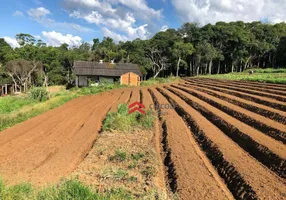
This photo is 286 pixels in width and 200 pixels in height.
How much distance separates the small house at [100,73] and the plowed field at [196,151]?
77.5 ft

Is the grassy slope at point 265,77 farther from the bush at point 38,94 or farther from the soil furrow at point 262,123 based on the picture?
the bush at point 38,94

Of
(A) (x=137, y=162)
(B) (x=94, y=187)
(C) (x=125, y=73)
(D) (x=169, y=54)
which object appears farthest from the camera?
(D) (x=169, y=54)

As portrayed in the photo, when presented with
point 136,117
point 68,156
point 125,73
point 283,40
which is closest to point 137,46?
point 125,73

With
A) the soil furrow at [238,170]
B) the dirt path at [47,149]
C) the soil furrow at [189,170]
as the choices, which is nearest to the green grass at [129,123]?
the dirt path at [47,149]

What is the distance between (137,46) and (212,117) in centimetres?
4242

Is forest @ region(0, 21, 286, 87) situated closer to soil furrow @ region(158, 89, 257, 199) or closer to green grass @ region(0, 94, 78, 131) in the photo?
green grass @ region(0, 94, 78, 131)

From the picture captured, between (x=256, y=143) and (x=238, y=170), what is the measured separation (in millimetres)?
1974

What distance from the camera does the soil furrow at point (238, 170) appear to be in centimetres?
506

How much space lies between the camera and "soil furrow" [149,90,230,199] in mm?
5214

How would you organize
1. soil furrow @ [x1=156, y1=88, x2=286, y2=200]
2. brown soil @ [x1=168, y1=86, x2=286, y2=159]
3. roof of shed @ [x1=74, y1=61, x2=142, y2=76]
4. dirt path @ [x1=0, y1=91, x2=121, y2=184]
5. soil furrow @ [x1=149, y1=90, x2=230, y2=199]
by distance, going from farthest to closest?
roof of shed @ [x1=74, y1=61, x2=142, y2=76] → brown soil @ [x1=168, y1=86, x2=286, y2=159] → dirt path @ [x1=0, y1=91, x2=121, y2=184] → soil furrow @ [x1=149, y1=90, x2=230, y2=199] → soil furrow @ [x1=156, y1=88, x2=286, y2=200]

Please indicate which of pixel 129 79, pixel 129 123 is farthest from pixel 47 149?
pixel 129 79

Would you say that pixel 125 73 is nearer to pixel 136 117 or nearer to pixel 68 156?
pixel 136 117

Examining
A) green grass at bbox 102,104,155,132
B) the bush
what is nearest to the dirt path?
green grass at bbox 102,104,155,132

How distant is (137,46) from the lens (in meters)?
51.8
